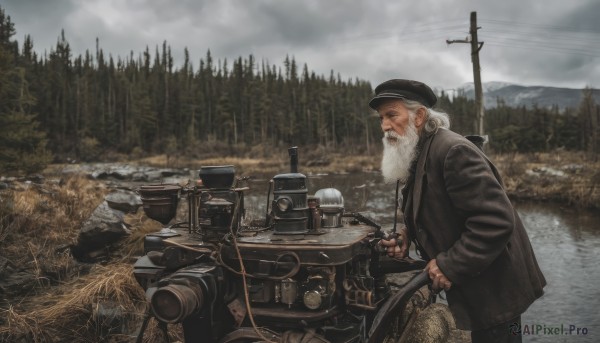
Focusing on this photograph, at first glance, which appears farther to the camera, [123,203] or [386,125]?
[123,203]

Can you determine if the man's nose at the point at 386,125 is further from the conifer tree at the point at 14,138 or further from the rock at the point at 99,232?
the conifer tree at the point at 14,138

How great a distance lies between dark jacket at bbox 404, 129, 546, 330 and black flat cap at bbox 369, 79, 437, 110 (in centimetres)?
27

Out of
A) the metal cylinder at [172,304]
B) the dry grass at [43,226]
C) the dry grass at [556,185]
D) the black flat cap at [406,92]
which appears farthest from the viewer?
the dry grass at [556,185]

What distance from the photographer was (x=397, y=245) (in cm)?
315

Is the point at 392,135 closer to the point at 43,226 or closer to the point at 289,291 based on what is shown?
the point at 289,291

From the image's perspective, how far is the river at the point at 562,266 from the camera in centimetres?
598

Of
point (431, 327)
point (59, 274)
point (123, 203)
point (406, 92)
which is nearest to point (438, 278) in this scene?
point (406, 92)

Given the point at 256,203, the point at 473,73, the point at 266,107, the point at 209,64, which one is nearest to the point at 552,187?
the point at 473,73

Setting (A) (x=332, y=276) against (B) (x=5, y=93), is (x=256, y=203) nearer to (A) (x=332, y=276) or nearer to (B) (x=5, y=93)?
(B) (x=5, y=93)

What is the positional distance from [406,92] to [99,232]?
590 centimetres

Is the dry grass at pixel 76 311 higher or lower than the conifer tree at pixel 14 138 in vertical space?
lower

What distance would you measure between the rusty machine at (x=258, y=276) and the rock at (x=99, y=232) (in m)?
3.92

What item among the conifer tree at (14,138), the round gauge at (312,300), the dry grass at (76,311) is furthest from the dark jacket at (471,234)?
the conifer tree at (14,138)

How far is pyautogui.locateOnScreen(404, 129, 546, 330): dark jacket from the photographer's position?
85.4 inches
